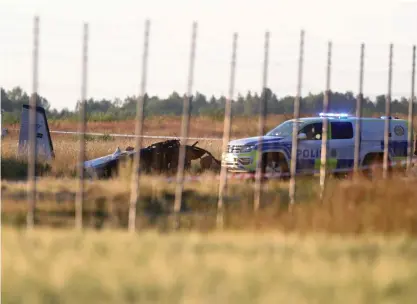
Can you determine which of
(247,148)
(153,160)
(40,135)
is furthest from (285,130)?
(40,135)

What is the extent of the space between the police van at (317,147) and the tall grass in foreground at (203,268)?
10.4 metres

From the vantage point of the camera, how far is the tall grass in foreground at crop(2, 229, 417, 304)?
948 centimetres

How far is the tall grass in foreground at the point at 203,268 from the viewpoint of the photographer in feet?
31.1

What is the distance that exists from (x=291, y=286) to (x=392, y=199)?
22.1ft

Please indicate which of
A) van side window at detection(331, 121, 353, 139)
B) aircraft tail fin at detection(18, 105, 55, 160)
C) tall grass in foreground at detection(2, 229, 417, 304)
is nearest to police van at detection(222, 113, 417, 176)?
van side window at detection(331, 121, 353, 139)

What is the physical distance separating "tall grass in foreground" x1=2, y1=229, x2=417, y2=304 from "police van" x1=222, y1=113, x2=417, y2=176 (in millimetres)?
10425

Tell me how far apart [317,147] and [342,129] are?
3.39ft

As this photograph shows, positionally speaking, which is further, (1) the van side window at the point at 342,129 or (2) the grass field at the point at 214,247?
(1) the van side window at the point at 342,129

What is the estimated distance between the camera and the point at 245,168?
24.3 metres

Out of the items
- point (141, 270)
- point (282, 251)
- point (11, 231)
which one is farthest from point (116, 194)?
point (141, 270)

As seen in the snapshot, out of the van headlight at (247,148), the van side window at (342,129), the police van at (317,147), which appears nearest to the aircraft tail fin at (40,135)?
the police van at (317,147)

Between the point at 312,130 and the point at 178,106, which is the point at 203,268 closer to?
the point at 312,130

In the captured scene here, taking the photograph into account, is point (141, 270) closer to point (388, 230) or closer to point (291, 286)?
point (291, 286)

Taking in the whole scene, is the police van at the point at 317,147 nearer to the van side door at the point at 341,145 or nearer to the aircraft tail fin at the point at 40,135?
the van side door at the point at 341,145
